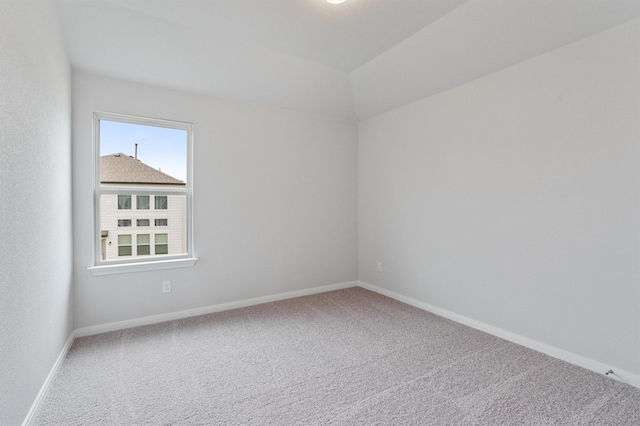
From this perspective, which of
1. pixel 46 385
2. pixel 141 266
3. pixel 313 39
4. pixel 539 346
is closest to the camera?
pixel 46 385

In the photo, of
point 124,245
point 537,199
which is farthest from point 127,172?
point 537,199

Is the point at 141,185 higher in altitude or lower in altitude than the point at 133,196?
higher

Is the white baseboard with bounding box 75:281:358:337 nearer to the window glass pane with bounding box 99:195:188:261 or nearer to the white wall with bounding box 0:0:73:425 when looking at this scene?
the white wall with bounding box 0:0:73:425

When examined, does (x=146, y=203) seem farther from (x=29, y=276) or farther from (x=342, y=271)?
(x=342, y=271)

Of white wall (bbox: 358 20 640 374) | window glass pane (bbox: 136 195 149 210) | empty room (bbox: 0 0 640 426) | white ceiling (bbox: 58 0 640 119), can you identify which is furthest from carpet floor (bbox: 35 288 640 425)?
white ceiling (bbox: 58 0 640 119)

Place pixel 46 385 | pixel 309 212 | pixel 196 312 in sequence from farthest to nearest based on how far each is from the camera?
pixel 309 212
pixel 196 312
pixel 46 385

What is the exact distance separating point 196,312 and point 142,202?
1246 millimetres

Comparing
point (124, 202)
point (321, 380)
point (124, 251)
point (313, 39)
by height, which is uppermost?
point (313, 39)

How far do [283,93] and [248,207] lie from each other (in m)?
1.34

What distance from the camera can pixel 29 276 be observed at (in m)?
1.63

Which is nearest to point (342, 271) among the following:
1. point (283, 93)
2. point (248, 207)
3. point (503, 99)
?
point (248, 207)

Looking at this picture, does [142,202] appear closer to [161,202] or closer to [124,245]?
[161,202]

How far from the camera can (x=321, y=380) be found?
6.85 feet

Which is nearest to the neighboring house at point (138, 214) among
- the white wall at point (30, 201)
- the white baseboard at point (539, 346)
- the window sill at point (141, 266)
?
the window sill at point (141, 266)
